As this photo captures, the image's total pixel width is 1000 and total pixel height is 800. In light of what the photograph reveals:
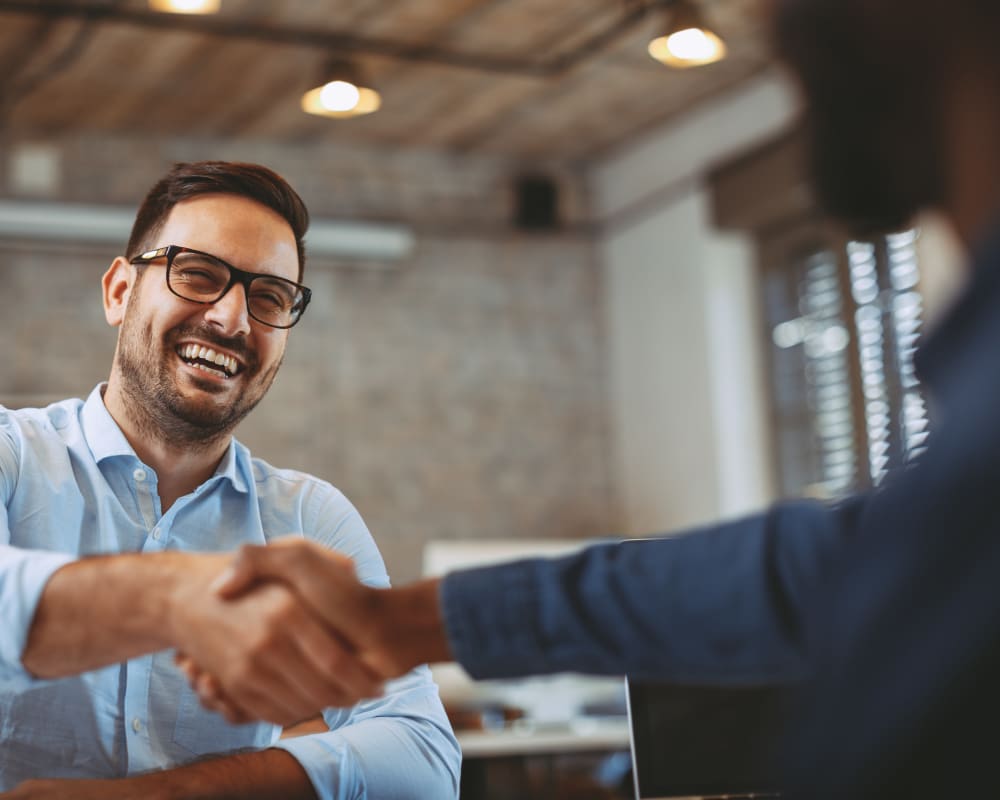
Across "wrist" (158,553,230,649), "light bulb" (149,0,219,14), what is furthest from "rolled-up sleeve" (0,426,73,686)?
"light bulb" (149,0,219,14)

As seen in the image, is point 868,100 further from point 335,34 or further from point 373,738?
point 335,34

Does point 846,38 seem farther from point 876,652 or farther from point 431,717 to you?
point 431,717

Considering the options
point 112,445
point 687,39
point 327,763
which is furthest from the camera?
point 687,39

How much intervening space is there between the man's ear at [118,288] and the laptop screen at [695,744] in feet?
2.87

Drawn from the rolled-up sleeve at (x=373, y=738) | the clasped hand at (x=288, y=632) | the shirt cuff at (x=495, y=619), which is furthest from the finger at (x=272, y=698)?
the rolled-up sleeve at (x=373, y=738)

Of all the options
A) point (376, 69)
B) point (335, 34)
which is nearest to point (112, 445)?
point (335, 34)

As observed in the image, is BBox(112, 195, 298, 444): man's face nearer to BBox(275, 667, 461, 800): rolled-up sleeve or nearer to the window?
BBox(275, 667, 461, 800): rolled-up sleeve

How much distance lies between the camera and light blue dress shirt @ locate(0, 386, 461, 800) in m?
1.45

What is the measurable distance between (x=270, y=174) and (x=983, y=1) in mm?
1260

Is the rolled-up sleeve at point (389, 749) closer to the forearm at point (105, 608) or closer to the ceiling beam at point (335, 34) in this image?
the forearm at point (105, 608)

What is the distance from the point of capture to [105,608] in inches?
44.5

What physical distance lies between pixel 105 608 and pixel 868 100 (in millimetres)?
788

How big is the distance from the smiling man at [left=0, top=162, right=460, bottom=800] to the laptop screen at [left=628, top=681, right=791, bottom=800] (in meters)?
0.27

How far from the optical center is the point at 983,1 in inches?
24.8
